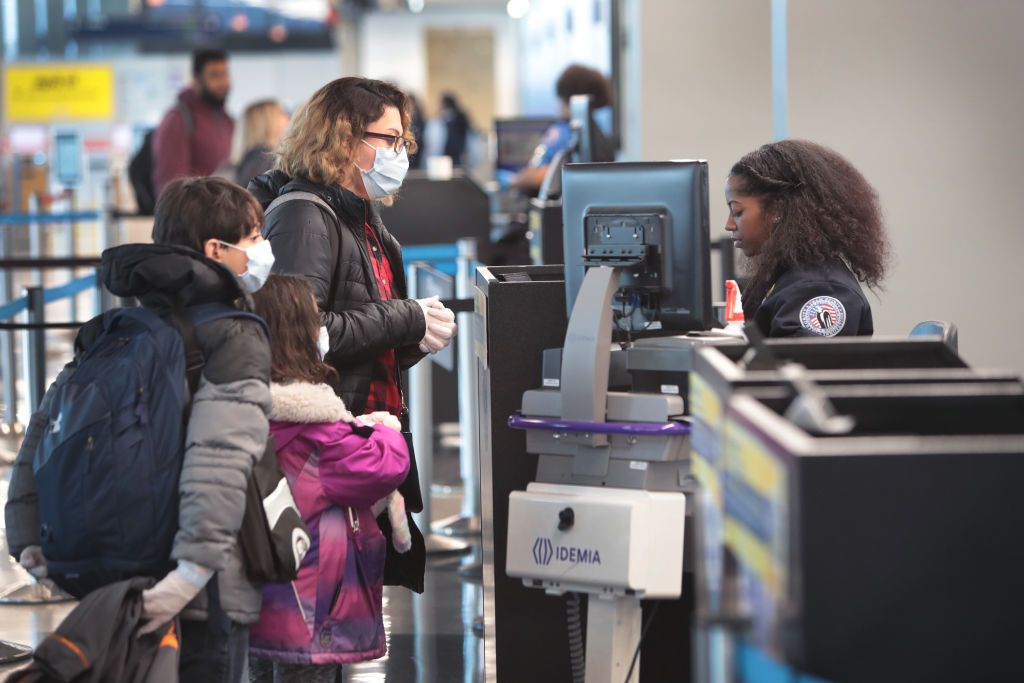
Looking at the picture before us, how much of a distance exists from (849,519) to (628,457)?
1.27 metres

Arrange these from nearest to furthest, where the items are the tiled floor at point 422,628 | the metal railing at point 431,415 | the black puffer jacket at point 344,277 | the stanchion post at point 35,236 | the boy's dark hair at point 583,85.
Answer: the black puffer jacket at point 344,277, the tiled floor at point 422,628, the metal railing at point 431,415, the boy's dark hair at point 583,85, the stanchion post at point 35,236

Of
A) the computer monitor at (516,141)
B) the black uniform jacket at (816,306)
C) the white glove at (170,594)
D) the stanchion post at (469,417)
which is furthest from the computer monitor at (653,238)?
the computer monitor at (516,141)

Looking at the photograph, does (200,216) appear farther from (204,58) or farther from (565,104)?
(204,58)

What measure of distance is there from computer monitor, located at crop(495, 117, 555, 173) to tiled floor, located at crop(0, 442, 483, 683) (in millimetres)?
5159

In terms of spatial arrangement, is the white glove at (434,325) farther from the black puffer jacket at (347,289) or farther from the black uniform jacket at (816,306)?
the black uniform jacket at (816,306)

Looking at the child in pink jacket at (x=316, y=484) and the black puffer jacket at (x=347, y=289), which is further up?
the black puffer jacket at (x=347, y=289)

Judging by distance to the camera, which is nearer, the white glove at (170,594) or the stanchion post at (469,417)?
the white glove at (170,594)

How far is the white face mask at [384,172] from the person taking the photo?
3.54 m

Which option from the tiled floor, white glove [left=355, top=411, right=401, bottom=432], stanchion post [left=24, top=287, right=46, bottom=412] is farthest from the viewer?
stanchion post [left=24, top=287, right=46, bottom=412]

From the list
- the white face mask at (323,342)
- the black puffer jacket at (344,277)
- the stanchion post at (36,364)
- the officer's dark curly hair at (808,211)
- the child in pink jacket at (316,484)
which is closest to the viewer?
the child in pink jacket at (316,484)

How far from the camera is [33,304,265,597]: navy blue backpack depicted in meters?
2.66

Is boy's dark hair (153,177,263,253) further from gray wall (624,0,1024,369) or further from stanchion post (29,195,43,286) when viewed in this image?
stanchion post (29,195,43,286)

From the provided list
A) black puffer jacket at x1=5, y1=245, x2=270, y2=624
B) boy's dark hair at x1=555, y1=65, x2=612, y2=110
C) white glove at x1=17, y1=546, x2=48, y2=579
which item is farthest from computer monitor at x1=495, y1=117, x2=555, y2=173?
white glove at x1=17, y1=546, x2=48, y2=579

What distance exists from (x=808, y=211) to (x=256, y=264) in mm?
1326
